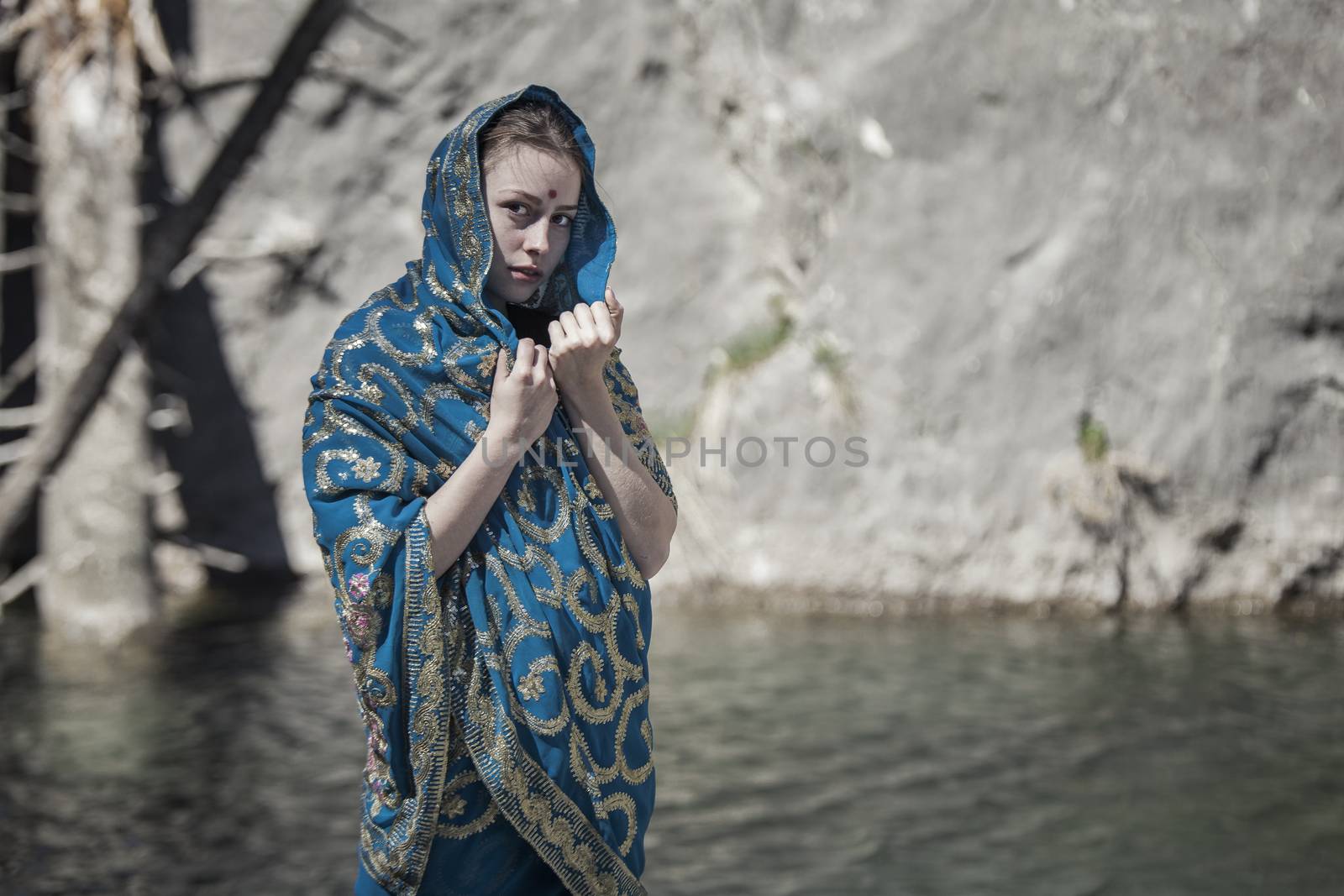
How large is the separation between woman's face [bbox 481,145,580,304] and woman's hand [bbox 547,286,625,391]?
86 mm

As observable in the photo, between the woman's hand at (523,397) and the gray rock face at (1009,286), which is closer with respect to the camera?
the woman's hand at (523,397)

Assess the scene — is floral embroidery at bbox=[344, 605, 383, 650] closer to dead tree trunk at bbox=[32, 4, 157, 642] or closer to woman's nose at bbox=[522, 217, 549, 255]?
woman's nose at bbox=[522, 217, 549, 255]

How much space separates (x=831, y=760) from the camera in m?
4.10

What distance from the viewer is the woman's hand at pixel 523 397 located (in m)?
1.54

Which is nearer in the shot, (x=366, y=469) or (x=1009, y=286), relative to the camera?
(x=366, y=469)

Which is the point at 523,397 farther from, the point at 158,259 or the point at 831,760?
the point at 158,259

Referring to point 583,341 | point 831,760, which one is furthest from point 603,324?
point 831,760

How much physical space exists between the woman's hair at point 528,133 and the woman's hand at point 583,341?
0.65 feet

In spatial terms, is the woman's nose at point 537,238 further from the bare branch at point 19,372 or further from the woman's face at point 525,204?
the bare branch at point 19,372

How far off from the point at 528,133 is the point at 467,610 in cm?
60

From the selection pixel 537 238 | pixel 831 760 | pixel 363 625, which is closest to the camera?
pixel 363 625

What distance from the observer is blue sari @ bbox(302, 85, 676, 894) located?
151cm

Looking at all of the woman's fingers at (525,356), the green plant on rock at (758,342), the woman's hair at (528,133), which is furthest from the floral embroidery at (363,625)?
A: the green plant on rock at (758,342)

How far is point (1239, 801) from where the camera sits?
12.3 ft
